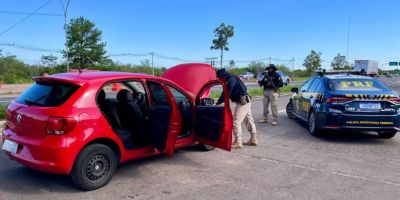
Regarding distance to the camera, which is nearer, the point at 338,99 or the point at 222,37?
the point at 338,99

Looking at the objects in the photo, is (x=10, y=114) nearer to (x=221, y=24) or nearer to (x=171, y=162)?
(x=171, y=162)

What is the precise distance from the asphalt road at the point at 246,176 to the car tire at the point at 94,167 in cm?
13

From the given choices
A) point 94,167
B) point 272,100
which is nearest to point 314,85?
point 272,100

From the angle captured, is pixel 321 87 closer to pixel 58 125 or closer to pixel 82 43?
pixel 58 125

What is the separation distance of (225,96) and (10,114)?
3.12m

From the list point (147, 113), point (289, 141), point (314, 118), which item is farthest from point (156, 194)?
point (314, 118)

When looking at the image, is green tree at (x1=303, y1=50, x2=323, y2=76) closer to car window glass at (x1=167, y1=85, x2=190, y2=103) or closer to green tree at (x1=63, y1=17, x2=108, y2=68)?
green tree at (x1=63, y1=17, x2=108, y2=68)

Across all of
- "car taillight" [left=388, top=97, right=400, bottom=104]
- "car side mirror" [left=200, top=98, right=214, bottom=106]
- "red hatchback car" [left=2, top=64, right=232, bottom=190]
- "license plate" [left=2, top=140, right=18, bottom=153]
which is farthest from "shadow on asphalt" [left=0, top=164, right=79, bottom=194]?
"car taillight" [left=388, top=97, right=400, bottom=104]

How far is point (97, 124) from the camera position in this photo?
4.86m

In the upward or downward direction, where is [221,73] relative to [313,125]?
upward

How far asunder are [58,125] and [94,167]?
754 millimetres

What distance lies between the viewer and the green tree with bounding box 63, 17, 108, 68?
162 ft

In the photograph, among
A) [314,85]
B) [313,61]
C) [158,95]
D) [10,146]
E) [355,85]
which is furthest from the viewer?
[313,61]

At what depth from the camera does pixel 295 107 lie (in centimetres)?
1080
